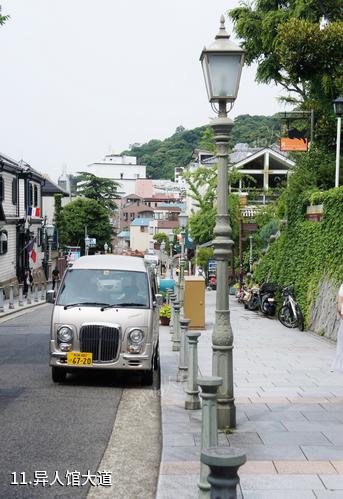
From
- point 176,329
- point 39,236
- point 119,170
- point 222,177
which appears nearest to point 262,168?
point 39,236

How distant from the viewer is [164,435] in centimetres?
729

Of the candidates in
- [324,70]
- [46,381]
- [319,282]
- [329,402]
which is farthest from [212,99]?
[324,70]

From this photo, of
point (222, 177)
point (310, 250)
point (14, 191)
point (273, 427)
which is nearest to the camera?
point (222, 177)

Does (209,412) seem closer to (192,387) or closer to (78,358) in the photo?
(192,387)

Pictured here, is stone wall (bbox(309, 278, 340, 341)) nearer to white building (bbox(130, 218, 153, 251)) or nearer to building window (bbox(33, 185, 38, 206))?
building window (bbox(33, 185, 38, 206))

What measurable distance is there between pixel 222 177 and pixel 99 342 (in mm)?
4089

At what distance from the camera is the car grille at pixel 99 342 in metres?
10.5

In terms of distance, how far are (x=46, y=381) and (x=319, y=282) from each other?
8298 mm

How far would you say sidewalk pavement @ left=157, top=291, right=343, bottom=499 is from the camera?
223 inches

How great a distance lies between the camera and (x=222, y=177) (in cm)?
750

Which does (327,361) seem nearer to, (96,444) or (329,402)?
(329,402)

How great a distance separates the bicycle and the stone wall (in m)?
0.82

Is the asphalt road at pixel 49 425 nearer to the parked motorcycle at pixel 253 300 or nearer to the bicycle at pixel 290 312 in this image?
the bicycle at pixel 290 312

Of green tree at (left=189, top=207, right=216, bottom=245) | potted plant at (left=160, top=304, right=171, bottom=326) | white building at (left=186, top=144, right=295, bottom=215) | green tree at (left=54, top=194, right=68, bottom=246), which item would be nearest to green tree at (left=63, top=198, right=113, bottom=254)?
green tree at (left=54, top=194, right=68, bottom=246)
